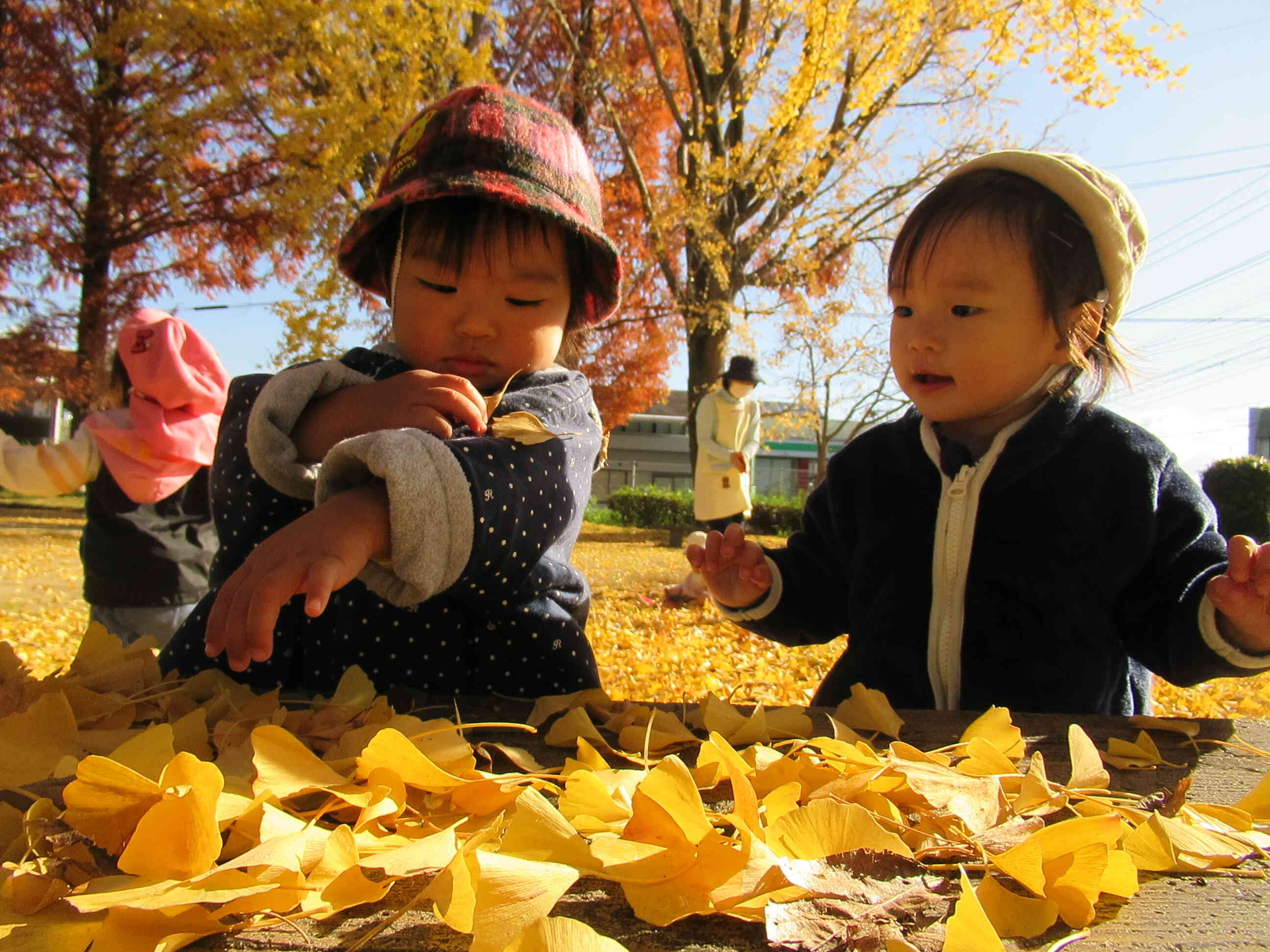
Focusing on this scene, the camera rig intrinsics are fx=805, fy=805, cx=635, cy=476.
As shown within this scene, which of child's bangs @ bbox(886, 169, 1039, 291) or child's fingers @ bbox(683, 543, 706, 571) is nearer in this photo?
child's bangs @ bbox(886, 169, 1039, 291)

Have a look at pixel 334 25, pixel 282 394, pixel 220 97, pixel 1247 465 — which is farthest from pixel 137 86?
pixel 1247 465

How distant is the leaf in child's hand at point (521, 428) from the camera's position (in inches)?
37.8

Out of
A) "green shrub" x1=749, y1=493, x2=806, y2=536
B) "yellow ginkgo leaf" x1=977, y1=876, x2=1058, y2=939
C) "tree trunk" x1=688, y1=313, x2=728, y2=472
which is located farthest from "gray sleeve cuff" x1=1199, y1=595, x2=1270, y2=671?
"green shrub" x1=749, y1=493, x2=806, y2=536

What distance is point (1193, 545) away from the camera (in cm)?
118

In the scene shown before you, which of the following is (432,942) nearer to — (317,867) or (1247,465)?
(317,867)

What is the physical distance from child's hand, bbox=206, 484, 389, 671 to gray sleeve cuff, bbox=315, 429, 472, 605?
0.03 meters

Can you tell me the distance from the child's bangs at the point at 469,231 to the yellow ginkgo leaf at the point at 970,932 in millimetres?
992

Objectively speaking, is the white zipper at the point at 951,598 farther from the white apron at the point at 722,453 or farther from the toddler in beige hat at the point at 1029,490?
the white apron at the point at 722,453

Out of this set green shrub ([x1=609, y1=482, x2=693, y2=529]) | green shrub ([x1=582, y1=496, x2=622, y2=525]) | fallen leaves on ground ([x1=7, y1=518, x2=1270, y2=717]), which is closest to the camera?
fallen leaves on ground ([x1=7, y1=518, x2=1270, y2=717])

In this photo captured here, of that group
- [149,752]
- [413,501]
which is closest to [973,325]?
[413,501]

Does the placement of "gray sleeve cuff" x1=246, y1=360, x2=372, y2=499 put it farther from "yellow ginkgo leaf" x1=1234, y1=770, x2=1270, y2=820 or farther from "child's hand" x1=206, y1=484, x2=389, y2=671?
"yellow ginkgo leaf" x1=1234, y1=770, x2=1270, y2=820

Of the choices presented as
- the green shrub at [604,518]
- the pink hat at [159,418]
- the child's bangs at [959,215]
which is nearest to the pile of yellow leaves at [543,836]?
the child's bangs at [959,215]

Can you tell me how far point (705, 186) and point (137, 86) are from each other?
23.4 ft

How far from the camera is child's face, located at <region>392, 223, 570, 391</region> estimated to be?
1153mm
